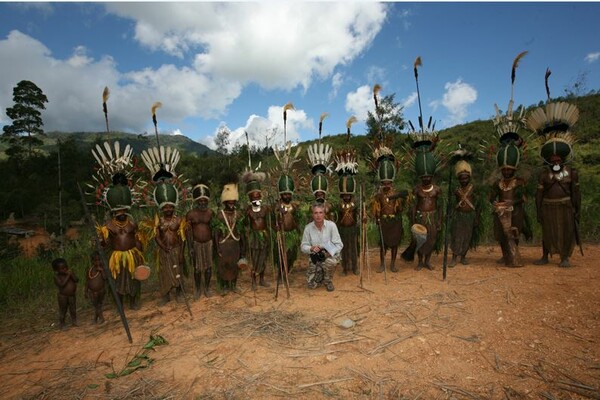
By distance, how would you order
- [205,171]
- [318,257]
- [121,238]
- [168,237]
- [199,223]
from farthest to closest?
[205,171]
[199,223]
[318,257]
[168,237]
[121,238]

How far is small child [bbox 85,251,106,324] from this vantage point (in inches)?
188

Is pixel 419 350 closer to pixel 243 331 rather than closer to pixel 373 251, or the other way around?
pixel 243 331

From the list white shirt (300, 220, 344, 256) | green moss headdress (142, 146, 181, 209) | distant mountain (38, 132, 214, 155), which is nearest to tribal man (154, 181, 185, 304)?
green moss headdress (142, 146, 181, 209)

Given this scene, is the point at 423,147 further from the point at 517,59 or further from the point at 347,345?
the point at 347,345

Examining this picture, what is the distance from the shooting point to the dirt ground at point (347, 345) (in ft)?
9.41

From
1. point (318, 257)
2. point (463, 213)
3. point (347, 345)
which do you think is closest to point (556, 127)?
point (463, 213)

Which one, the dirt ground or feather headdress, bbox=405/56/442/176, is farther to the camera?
feather headdress, bbox=405/56/442/176

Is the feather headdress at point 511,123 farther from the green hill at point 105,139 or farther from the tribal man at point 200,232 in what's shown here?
the green hill at point 105,139

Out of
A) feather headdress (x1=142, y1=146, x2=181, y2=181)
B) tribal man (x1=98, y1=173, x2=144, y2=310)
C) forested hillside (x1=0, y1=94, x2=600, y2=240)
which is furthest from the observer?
forested hillside (x1=0, y1=94, x2=600, y2=240)

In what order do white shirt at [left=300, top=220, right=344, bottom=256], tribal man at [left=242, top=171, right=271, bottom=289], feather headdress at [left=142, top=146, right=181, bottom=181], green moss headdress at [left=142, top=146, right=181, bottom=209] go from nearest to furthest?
green moss headdress at [left=142, top=146, right=181, bottom=209], feather headdress at [left=142, top=146, right=181, bottom=181], white shirt at [left=300, top=220, right=344, bottom=256], tribal man at [left=242, top=171, right=271, bottom=289]

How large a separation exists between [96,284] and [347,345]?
3529mm

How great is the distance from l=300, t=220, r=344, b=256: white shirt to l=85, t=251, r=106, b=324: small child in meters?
2.87

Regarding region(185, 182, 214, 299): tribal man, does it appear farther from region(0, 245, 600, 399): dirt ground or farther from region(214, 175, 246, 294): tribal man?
region(0, 245, 600, 399): dirt ground

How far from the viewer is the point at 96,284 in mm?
4781
